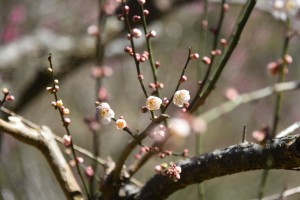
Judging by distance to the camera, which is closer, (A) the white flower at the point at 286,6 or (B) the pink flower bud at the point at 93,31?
(B) the pink flower bud at the point at 93,31

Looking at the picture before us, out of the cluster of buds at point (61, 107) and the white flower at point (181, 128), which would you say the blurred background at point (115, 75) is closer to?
the cluster of buds at point (61, 107)

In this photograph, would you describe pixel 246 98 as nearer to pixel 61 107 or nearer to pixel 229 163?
pixel 229 163

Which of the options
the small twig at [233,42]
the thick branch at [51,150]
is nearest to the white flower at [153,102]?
the small twig at [233,42]

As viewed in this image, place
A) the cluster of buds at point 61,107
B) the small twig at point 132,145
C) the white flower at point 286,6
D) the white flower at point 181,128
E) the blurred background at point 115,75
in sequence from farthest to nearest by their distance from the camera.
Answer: the blurred background at point 115,75 < the white flower at point 286,6 < the cluster of buds at point 61,107 < the small twig at point 132,145 < the white flower at point 181,128

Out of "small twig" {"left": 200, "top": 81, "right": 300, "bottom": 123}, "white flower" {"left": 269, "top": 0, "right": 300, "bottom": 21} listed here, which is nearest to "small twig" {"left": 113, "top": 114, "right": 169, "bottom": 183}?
"small twig" {"left": 200, "top": 81, "right": 300, "bottom": 123}

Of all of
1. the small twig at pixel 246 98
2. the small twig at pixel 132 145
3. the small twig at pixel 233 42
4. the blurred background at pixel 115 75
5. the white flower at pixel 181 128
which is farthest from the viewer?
the blurred background at pixel 115 75

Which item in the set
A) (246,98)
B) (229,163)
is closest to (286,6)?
(246,98)

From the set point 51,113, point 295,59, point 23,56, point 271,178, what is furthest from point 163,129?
point 51,113
